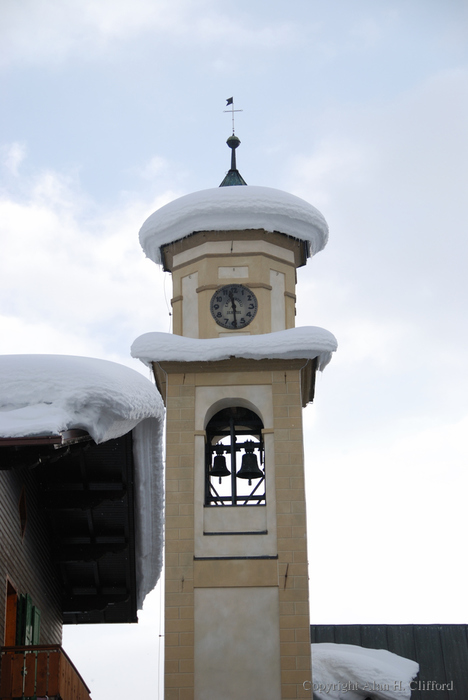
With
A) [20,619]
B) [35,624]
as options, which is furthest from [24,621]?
[35,624]

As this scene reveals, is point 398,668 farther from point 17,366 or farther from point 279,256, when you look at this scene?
point 17,366

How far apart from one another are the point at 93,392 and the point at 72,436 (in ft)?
1.58

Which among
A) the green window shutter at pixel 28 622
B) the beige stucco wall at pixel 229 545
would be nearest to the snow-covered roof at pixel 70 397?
the green window shutter at pixel 28 622

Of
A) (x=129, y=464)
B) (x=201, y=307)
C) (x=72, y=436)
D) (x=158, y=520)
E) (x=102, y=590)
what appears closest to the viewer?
(x=72, y=436)

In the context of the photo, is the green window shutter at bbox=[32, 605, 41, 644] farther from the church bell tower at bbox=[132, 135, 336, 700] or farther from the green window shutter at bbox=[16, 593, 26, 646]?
the church bell tower at bbox=[132, 135, 336, 700]

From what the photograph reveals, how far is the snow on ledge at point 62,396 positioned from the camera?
9930 mm

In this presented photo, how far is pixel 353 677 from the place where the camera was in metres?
17.5

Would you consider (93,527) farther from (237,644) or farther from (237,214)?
(237,214)

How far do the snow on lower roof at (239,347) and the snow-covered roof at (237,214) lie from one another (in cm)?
218

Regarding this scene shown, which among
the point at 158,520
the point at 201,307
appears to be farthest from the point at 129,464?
the point at 201,307

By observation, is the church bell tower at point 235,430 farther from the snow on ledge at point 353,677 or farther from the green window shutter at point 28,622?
the green window shutter at point 28,622

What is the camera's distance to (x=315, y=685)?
1738 centimetres

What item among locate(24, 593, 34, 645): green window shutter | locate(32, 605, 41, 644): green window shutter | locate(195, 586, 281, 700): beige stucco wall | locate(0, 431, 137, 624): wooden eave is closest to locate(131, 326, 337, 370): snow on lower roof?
locate(0, 431, 137, 624): wooden eave

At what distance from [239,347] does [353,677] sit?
5.48 meters
